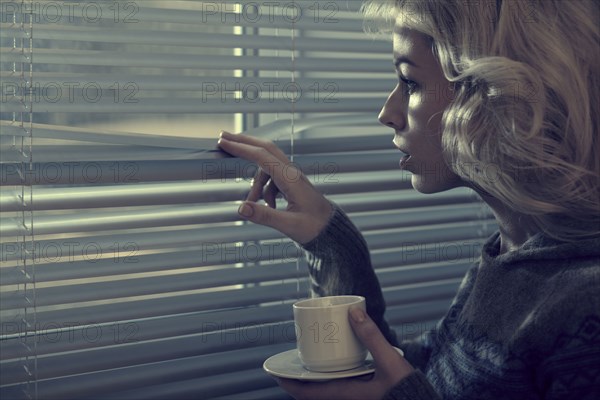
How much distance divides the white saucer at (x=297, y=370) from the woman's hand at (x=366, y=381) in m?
0.01

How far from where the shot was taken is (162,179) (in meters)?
1.14

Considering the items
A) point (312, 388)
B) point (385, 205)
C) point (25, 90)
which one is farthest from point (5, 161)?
point (385, 205)

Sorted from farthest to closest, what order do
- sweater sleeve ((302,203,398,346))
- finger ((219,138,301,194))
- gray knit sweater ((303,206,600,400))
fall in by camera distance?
sweater sleeve ((302,203,398,346))
finger ((219,138,301,194))
gray knit sweater ((303,206,600,400))

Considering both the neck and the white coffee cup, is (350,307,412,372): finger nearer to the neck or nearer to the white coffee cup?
the white coffee cup

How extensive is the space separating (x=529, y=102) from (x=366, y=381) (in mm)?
417

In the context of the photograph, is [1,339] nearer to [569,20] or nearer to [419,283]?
[419,283]

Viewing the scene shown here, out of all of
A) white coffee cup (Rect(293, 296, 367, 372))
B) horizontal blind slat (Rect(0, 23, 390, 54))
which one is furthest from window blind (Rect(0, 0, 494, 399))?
white coffee cup (Rect(293, 296, 367, 372))

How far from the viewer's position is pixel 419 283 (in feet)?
4.83

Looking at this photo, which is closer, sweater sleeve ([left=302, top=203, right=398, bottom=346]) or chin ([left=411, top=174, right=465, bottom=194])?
chin ([left=411, top=174, right=465, bottom=194])

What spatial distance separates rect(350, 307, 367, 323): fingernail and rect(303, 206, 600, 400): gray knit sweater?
0.31 feet

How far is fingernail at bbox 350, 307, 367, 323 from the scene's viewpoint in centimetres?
104

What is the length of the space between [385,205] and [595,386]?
1.72 ft

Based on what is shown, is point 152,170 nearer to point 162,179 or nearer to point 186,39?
point 162,179

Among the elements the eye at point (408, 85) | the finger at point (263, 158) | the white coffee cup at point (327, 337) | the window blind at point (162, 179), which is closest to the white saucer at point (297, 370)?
the white coffee cup at point (327, 337)
